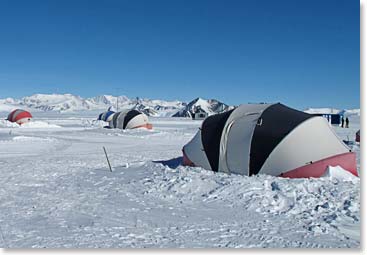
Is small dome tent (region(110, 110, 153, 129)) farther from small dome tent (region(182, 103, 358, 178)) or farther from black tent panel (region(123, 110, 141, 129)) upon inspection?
small dome tent (region(182, 103, 358, 178))

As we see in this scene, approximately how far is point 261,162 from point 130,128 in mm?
35885

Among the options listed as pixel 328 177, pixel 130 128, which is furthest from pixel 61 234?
pixel 130 128

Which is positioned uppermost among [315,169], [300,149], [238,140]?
[238,140]

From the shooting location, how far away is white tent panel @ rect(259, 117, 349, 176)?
37.8 feet

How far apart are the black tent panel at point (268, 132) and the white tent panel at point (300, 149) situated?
0.15 meters

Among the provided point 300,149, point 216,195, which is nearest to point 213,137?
point 300,149

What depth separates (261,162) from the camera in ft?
38.8

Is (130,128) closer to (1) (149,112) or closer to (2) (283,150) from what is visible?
(2) (283,150)

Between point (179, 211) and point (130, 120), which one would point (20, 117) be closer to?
point (130, 120)

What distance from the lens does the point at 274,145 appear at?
11742 millimetres

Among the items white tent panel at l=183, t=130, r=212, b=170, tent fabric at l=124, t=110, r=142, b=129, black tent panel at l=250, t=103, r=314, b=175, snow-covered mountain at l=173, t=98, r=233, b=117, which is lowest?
white tent panel at l=183, t=130, r=212, b=170

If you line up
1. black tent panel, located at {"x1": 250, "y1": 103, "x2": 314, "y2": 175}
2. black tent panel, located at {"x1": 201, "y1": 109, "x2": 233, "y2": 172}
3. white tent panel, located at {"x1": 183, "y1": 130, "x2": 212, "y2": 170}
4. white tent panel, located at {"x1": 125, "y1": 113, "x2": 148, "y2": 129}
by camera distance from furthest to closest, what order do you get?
1. white tent panel, located at {"x1": 125, "y1": 113, "x2": 148, "y2": 129}
2. white tent panel, located at {"x1": 183, "y1": 130, "x2": 212, "y2": 170}
3. black tent panel, located at {"x1": 201, "y1": 109, "x2": 233, "y2": 172}
4. black tent panel, located at {"x1": 250, "y1": 103, "x2": 314, "y2": 175}

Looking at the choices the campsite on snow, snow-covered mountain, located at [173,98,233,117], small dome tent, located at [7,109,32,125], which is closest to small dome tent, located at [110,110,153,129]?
small dome tent, located at [7,109,32,125]

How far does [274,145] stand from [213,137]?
89.9 inches
